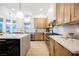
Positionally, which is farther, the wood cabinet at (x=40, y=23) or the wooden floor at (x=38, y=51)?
the wood cabinet at (x=40, y=23)

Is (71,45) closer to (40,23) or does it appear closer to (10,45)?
(10,45)

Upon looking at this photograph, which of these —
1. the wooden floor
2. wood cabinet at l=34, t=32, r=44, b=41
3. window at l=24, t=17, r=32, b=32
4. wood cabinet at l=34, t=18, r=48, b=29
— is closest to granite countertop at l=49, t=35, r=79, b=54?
the wooden floor

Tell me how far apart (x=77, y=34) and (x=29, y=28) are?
7931 millimetres

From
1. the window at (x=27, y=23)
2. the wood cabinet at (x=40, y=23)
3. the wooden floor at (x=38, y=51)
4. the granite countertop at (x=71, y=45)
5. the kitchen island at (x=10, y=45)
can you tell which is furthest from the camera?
the window at (x=27, y=23)

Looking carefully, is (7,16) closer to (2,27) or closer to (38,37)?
(2,27)

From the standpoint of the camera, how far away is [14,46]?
3.12 m

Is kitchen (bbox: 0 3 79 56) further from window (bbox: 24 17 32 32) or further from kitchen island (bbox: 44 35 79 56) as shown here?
kitchen island (bbox: 44 35 79 56)

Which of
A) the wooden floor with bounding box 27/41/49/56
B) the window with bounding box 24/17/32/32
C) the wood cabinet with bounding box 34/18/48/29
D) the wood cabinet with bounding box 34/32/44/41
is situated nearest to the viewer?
the wooden floor with bounding box 27/41/49/56

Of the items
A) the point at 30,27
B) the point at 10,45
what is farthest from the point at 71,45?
the point at 30,27

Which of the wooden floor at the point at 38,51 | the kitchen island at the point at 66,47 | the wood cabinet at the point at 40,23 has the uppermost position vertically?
the wood cabinet at the point at 40,23

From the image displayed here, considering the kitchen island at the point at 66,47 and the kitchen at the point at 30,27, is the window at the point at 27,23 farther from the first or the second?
the kitchen island at the point at 66,47

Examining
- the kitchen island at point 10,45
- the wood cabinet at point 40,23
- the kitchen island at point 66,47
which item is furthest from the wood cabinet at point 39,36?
the kitchen island at point 66,47

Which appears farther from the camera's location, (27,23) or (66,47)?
(27,23)

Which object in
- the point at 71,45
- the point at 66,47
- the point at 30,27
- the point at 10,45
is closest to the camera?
the point at 66,47
